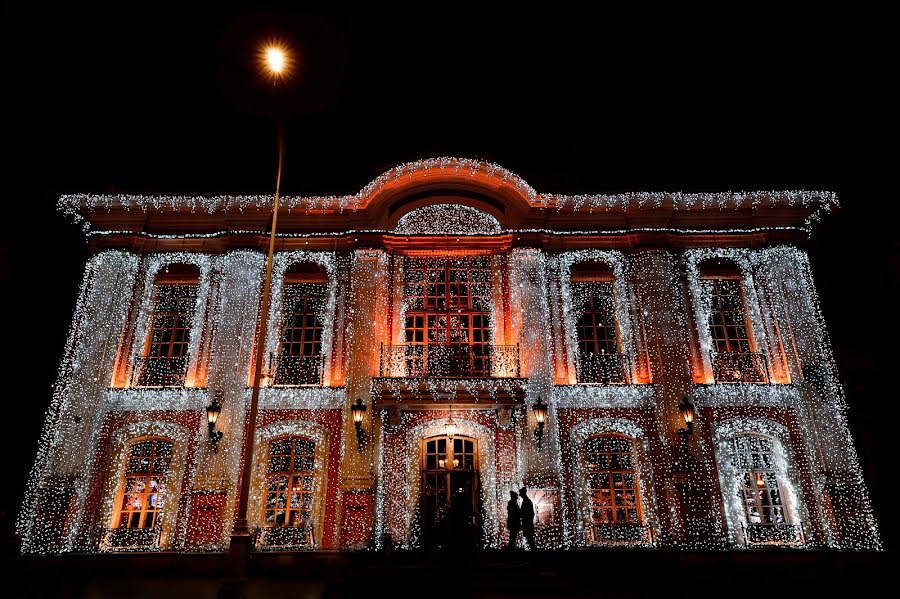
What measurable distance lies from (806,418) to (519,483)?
7.43 meters

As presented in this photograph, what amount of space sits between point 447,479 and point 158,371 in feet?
26.8

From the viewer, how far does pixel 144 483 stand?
15.5 metres

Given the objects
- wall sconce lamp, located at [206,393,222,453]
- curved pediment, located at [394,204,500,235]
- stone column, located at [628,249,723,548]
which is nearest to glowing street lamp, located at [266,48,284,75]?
curved pediment, located at [394,204,500,235]

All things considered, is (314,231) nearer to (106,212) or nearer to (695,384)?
(106,212)

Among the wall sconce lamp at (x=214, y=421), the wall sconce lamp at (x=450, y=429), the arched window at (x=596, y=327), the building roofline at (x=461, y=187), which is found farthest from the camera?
the building roofline at (x=461, y=187)

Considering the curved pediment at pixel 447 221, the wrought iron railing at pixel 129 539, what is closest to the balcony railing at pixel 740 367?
the curved pediment at pixel 447 221

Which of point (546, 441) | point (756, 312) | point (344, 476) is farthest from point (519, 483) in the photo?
point (756, 312)

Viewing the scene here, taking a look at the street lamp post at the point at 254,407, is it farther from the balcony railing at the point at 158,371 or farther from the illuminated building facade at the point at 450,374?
the balcony railing at the point at 158,371

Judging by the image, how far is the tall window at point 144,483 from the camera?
15.2 meters

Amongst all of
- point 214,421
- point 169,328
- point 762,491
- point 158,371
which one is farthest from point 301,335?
point 762,491

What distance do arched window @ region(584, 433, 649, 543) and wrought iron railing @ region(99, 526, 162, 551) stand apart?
10562 millimetres

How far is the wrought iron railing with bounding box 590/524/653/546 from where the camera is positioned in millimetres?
14750

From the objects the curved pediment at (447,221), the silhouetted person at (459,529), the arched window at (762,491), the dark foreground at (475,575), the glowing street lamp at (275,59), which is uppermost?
the curved pediment at (447,221)

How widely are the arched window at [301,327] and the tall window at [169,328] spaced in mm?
2538
